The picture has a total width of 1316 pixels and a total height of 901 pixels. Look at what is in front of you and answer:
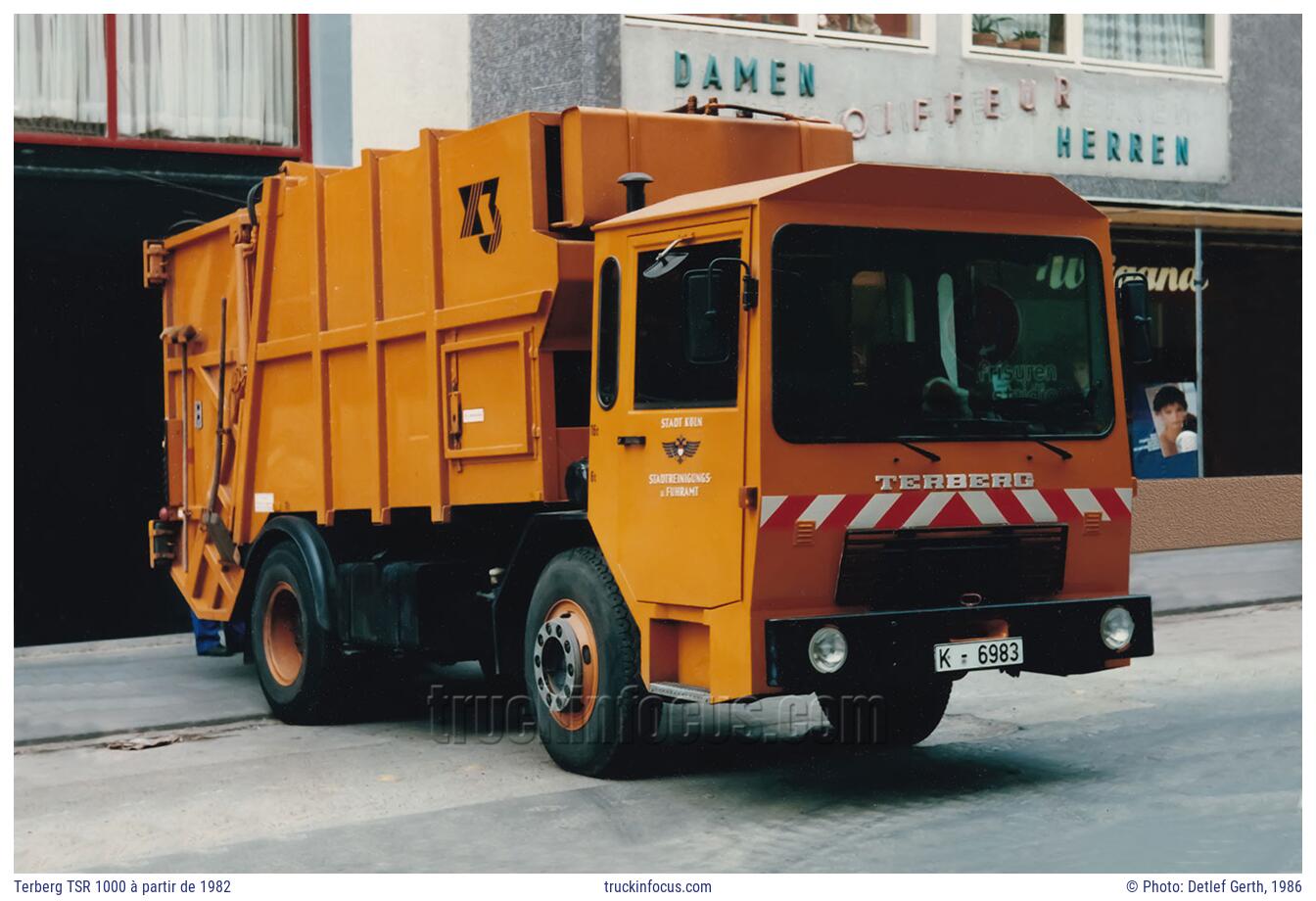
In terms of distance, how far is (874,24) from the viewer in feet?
55.1

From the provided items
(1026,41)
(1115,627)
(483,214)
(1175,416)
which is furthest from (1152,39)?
(1115,627)

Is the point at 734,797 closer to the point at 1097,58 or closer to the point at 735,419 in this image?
the point at 735,419

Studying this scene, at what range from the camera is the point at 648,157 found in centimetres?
879

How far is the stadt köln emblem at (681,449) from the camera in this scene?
780 centimetres

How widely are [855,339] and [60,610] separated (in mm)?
8253

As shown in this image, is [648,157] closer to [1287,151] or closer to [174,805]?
[174,805]

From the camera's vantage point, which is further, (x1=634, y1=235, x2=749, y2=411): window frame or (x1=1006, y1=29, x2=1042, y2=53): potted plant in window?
(x1=1006, y1=29, x2=1042, y2=53): potted plant in window

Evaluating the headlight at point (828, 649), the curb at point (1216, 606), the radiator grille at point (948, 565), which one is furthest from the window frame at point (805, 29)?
the headlight at point (828, 649)

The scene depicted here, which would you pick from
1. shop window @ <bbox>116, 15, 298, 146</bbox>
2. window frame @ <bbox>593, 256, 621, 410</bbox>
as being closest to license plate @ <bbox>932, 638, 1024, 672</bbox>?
window frame @ <bbox>593, 256, 621, 410</bbox>

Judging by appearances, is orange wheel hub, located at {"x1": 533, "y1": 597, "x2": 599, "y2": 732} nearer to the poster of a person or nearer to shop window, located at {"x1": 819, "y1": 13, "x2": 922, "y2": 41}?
shop window, located at {"x1": 819, "y1": 13, "x2": 922, "y2": 41}

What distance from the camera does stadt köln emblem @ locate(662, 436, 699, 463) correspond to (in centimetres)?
780

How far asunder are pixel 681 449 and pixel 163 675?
600 cm

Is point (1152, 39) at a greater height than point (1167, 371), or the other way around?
point (1152, 39)

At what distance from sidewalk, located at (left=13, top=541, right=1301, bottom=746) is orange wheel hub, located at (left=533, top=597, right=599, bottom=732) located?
3.03 meters
